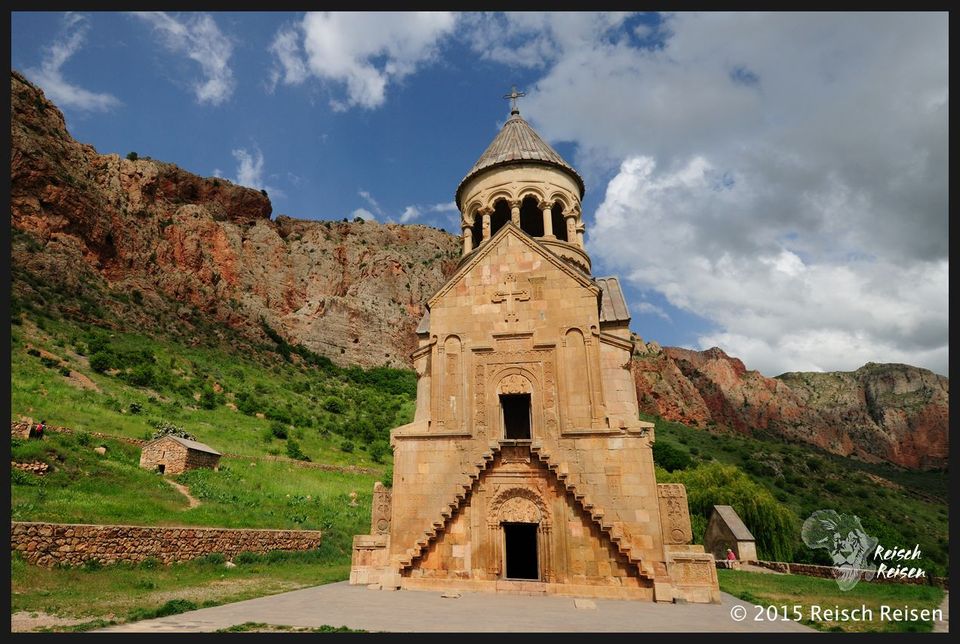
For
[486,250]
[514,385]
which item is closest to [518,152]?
[486,250]

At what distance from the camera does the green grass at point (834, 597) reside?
23.8ft

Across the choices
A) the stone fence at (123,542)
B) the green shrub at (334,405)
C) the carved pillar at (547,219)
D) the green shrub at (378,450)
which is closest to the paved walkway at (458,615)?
the stone fence at (123,542)

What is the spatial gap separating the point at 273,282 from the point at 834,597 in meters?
71.8

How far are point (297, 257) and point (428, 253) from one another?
65.9 ft

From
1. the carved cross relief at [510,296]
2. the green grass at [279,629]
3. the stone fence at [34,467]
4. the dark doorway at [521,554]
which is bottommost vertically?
the green grass at [279,629]

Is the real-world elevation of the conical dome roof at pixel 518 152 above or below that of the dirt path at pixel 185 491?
above

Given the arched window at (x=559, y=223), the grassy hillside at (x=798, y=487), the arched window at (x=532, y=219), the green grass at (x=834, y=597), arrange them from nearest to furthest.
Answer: the green grass at (x=834, y=597) < the arched window at (x=559, y=223) < the arched window at (x=532, y=219) < the grassy hillside at (x=798, y=487)

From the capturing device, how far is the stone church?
10305mm

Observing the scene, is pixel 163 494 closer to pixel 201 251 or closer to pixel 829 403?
pixel 201 251

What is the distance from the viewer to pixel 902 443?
95.5 metres

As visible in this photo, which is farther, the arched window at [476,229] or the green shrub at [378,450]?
the green shrub at [378,450]

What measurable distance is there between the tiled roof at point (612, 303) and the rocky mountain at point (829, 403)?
67.0m

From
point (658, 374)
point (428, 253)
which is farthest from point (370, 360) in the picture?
point (658, 374)

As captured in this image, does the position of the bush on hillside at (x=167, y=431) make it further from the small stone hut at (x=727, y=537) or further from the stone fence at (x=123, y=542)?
the small stone hut at (x=727, y=537)
